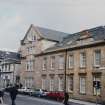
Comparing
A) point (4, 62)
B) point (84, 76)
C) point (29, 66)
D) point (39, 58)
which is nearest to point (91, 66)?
point (84, 76)

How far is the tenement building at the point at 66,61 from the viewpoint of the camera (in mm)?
45375

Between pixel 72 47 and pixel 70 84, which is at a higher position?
pixel 72 47

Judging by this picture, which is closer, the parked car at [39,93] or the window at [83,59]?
the window at [83,59]

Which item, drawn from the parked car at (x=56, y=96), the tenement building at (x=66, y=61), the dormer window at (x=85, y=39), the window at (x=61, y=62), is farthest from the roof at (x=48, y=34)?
the parked car at (x=56, y=96)

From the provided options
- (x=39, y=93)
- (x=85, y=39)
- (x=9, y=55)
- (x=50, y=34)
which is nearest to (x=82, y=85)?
(x=85, y=39)

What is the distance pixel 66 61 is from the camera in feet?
170

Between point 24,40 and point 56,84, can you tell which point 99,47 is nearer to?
point 56,84

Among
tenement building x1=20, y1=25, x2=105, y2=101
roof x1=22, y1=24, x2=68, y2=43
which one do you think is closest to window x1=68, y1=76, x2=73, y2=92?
tenement building x1=20, y1=25, x2=105, y2=101

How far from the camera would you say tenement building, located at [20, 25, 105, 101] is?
45375mm

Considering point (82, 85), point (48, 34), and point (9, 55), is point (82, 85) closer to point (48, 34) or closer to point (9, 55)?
point (48, 34)

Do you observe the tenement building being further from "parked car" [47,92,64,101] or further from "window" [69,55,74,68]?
"parked car" [47,92,64,101]

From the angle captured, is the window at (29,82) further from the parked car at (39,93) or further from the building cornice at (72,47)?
the parked car at (39,93)

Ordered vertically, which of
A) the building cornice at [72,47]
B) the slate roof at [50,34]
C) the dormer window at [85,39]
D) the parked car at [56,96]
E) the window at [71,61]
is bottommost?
the parked car at [56,96]

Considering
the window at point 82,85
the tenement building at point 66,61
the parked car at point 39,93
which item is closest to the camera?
the tenement building at point 66,61
